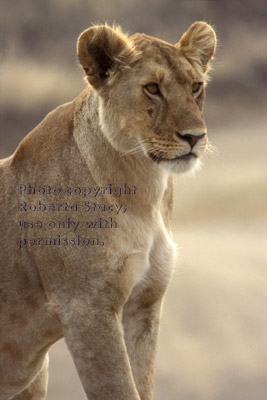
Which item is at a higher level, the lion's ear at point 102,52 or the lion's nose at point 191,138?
the lion's ear at point 102,52

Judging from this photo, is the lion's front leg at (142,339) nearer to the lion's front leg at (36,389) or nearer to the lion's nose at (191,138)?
the lion's front leg at (36,389)

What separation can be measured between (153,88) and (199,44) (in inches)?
16.5

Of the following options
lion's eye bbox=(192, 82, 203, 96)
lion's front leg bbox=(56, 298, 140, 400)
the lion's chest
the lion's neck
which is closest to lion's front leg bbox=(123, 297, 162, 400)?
the lion's chest

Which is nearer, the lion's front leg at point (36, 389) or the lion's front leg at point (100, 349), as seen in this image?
the lion's front leg at point (100, 349)

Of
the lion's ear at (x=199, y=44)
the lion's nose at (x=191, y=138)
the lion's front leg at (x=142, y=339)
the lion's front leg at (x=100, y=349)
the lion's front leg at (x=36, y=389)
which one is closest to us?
the lion's nose at (x=191, y=138)

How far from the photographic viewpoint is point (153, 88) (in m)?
3.38

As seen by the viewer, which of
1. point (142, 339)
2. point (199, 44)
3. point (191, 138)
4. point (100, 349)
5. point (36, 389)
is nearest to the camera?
point (191, 138)

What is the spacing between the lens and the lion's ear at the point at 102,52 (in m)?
3.39

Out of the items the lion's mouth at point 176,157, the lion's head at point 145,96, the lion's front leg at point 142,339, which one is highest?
the lion's head at point 145,96

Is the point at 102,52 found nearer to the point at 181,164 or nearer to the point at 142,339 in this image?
the point at 181,164

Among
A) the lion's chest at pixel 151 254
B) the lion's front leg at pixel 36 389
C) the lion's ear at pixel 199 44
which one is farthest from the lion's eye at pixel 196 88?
the lion's front leg at pixel 36 389

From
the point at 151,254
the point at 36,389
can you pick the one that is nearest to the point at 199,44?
the point at 151,254

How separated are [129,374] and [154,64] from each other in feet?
4.25

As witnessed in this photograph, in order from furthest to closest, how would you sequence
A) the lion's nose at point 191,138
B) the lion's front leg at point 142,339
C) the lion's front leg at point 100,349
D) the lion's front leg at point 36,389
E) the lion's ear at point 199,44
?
the lion's front leg at point 36,389 < the lion's front leg at point 142,339 < the lion's ear at point 199,44 < the lion's front leg at point 100,349 < the lion's nose at point 191,138
